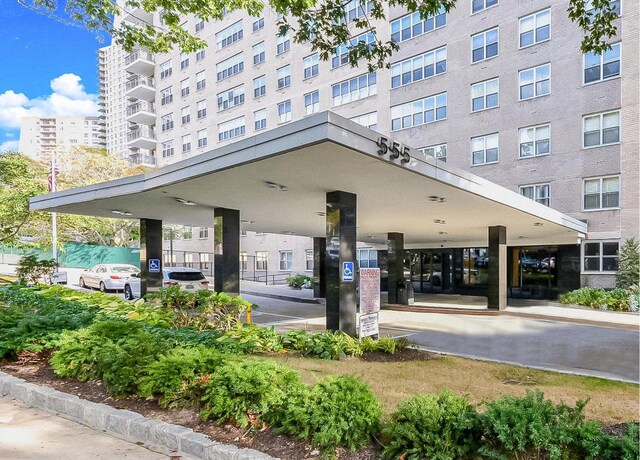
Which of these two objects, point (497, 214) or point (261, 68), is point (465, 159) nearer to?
point (497, 214)

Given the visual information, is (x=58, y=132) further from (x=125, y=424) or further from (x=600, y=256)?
(x=125, y=424)

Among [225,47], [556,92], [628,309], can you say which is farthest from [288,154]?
[225,47]

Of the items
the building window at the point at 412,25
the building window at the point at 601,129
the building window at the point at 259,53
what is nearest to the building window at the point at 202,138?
the building window at the point at 259,53

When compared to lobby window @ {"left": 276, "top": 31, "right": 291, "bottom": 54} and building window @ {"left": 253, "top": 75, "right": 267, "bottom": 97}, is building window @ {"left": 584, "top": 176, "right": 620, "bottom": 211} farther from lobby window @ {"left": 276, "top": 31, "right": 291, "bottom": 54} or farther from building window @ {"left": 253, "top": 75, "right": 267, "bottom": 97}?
building window @ {"left": 253, "top": 75, "right": 267, "bottom": 97}

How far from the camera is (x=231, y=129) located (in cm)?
4284

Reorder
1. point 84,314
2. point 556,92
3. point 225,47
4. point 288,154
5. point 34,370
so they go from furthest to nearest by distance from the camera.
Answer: point 225,47 < point 556,92 < point 84,314 < point 288,154 < point 34,370

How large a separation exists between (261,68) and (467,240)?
25774 millimetres

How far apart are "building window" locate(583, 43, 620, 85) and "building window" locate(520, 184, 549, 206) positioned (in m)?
5.58

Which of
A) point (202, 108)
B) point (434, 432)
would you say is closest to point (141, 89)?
point (202, 108)

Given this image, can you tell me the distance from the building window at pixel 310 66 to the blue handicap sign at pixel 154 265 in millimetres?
23956

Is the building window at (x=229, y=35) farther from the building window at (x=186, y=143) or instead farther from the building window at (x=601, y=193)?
the building window at (x=601, y=193)

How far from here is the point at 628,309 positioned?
58.3 feet

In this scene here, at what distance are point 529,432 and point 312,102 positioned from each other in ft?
114

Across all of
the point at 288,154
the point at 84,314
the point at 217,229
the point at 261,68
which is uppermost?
the point at 261,68
